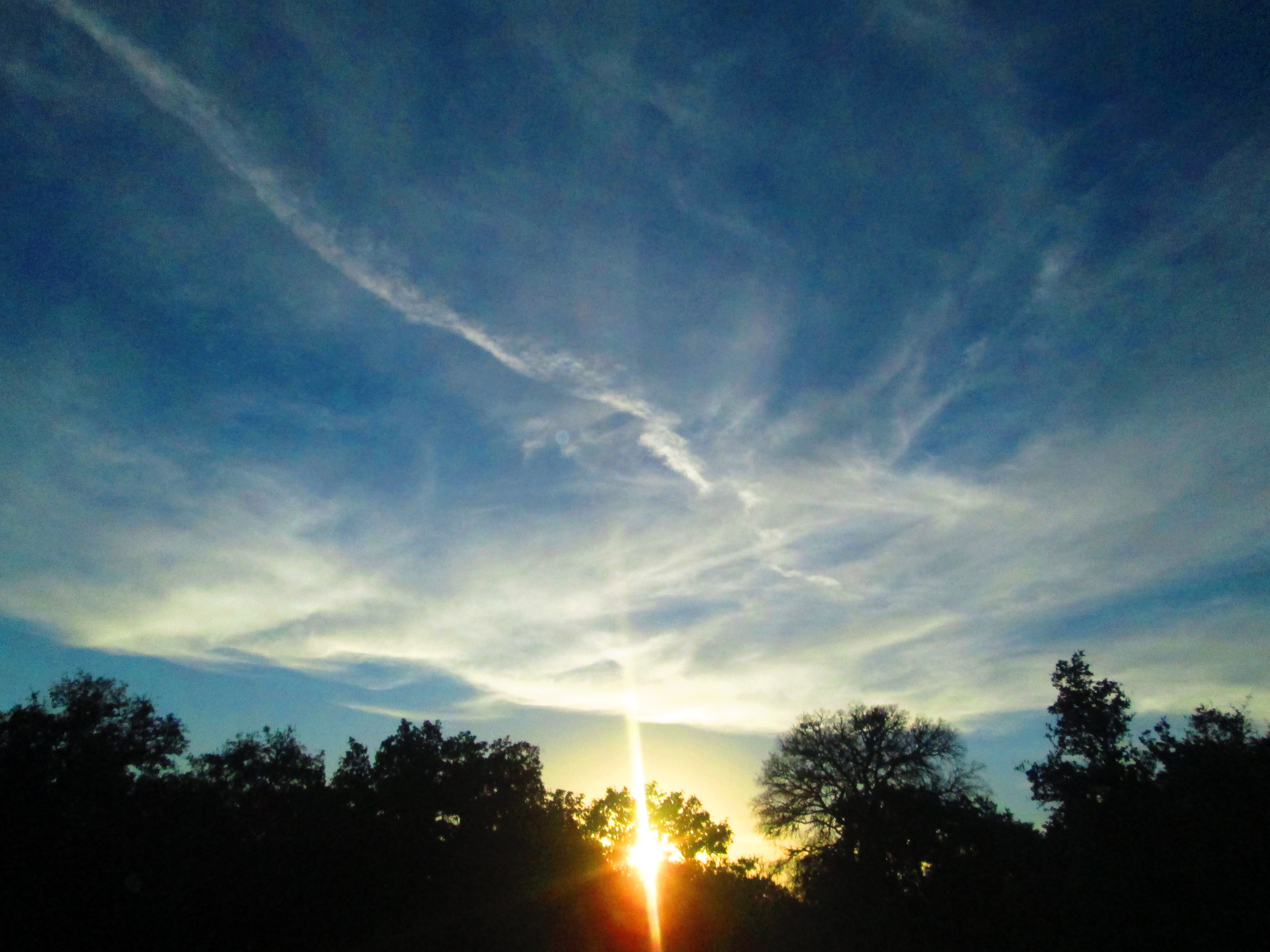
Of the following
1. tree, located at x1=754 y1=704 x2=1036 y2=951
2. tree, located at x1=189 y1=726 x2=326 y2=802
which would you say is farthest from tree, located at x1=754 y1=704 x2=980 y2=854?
tree, located at x1=189 y1=726 x2=326 y2=802

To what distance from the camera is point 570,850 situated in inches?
1710

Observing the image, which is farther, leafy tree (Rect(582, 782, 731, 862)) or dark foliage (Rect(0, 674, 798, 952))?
leafy tree (Rect(582, 782, 731, 862))

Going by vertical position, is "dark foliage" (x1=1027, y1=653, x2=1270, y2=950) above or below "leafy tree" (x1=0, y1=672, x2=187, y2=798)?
below

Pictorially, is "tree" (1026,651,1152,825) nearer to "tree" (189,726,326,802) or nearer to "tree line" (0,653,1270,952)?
"tree line" (0,653,1270,952)

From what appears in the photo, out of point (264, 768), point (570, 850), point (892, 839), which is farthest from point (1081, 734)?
point (264, 768)

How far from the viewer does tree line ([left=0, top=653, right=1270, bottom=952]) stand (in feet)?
72.3

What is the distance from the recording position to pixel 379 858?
121 feet

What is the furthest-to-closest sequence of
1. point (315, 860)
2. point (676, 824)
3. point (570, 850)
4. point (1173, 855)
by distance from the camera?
point (676, 824) → point (570, 850) → point (315, 860) → point (1173, 855)

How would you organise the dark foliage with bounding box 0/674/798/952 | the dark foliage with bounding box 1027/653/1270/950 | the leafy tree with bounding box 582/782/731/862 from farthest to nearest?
1. the leafy tree with bounding box 582/782/731/862
2. the dark foliage with bounding box 0/674/798/952
3. the dark foliage with bounding box 1027/653/1270/950

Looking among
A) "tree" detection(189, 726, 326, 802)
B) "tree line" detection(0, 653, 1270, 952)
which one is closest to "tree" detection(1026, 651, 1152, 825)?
"tree line" detection(0, 653, 1270, 952)

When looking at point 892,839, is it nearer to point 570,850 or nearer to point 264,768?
point 570,850

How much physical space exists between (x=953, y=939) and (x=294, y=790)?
44151 mm

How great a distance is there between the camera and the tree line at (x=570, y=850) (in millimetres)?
22031

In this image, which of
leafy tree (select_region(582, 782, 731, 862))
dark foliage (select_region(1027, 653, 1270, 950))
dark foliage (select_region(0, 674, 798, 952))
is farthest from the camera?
leafy tree (select_region(582, 782, 731, 862))
